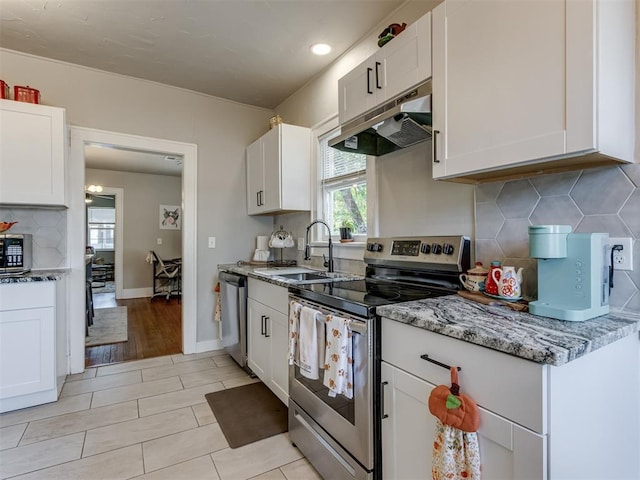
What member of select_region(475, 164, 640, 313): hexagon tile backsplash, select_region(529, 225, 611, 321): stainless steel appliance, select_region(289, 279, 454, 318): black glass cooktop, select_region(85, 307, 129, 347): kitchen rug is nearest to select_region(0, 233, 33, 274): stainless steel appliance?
select_region(85, 307, 129, 347): kitchen rug

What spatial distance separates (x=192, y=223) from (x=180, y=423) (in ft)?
6.10

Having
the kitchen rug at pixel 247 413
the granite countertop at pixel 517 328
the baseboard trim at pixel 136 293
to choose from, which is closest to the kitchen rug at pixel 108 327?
the baseboard trim at pixel 136 293

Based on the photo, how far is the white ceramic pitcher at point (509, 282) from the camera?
1322 mm

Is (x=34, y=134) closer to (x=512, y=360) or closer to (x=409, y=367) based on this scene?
(x=409, y=367)

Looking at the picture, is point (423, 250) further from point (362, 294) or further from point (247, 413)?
point (247, 413)

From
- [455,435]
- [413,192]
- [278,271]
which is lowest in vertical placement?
[455,435]

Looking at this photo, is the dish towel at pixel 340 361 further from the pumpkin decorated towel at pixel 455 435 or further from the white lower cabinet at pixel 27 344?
the white lower cabinet at pixel 27 344

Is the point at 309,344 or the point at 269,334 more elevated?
the point at 309,344

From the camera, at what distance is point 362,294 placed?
1.58m

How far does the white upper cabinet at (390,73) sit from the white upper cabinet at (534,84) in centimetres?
12

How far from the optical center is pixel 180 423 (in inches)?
83.0

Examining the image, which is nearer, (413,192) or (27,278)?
(413,192)

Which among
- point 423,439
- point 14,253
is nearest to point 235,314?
point 14,253

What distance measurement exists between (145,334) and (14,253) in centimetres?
188
